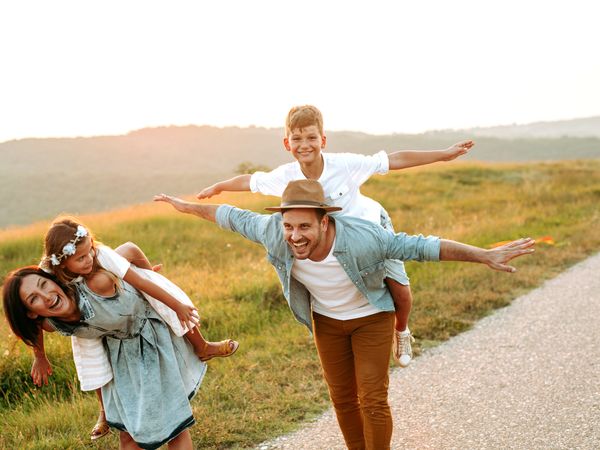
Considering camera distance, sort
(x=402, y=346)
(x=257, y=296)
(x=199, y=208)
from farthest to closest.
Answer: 1. (x=257, y=296)
2. (x=402, y=346)
3. (x=199, y=208)

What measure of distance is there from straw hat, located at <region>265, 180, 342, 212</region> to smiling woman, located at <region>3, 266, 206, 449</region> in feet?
3.42

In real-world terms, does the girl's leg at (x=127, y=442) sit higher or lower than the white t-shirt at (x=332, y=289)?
lower

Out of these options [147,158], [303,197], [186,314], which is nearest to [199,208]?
[186,314]

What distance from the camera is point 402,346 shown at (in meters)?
4.76

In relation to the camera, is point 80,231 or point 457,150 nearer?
point 80,231

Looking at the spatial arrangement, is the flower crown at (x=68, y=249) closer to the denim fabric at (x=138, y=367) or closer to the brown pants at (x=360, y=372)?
the denim fabric at (x=138, y=367)

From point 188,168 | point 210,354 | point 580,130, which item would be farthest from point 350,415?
point 580,130

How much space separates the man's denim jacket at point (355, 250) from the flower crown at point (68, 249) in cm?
85

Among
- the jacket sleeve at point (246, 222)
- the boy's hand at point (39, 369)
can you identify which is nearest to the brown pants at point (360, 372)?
the jacket sleeve at point (246, 222)

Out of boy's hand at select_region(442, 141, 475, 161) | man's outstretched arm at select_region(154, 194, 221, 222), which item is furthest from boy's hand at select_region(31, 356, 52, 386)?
boy's hand at select_region(442, 141, 475, 161)

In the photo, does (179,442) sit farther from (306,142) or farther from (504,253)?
(504,253)

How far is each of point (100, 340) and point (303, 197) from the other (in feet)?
4.71

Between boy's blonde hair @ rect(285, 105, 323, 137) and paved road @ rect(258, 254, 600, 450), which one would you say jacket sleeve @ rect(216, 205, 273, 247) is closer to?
boy's blonde hair @ rect(285, 105, 323, 137)

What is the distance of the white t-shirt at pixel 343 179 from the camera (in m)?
4.24
